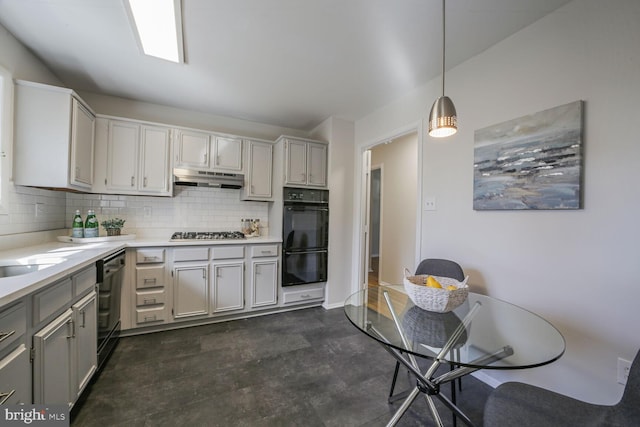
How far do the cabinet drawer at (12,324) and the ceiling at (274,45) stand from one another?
188cm

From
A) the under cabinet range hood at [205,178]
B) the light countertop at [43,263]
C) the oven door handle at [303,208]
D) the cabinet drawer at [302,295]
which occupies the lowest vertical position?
the cabinet drawer at [302,295]

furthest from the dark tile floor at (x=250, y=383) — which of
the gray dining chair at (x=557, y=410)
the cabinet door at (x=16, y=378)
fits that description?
the gray dining chair at (x=557, y=410)

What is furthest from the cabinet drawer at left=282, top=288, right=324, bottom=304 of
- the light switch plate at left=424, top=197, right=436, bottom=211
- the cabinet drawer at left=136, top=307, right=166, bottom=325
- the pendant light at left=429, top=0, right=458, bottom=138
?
the pendant light at left=429, top=0, right=458, bottom=138

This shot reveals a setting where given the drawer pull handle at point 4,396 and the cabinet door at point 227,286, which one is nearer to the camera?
the drawer pull handle at point 4,396

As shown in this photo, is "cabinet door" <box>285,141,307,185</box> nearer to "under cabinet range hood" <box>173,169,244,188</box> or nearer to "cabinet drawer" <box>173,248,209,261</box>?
"under cabinet range hood" <box>173,169,244,188</box>

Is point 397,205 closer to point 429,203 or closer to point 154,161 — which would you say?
point 429,203

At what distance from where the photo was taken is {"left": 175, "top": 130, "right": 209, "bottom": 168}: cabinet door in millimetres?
2990

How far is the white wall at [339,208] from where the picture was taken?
3422mm

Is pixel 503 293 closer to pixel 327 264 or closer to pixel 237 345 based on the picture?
pixel 327 264

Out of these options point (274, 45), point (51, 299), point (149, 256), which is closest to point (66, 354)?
point (51, 299)

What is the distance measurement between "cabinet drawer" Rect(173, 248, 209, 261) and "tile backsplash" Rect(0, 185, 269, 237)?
708mm

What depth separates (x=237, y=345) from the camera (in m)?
2.38

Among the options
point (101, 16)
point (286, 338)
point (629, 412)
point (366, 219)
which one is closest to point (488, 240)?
point (629, 412)

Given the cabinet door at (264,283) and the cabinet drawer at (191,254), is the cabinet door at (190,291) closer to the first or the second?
the cabinet drawer at (191,254)
